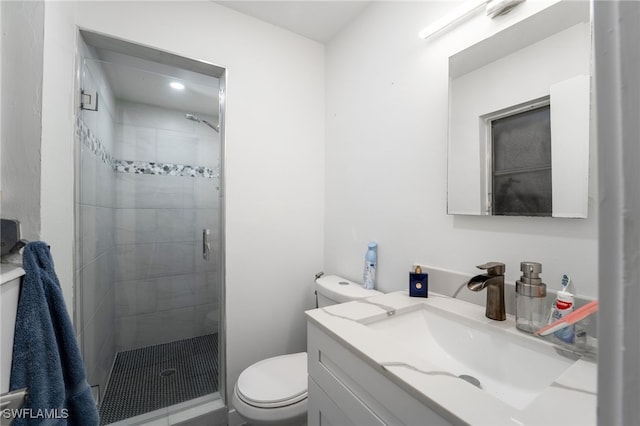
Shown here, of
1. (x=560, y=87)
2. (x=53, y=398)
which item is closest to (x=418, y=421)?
(x=53, y=398)

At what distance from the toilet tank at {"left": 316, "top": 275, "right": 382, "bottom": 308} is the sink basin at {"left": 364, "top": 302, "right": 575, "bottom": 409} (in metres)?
0.37

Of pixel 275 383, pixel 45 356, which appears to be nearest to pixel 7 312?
pixel 45 356

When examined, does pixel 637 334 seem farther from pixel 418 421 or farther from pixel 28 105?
pixel 28 105

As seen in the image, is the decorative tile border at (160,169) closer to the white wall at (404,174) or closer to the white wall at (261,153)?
the white wall at (261,153)

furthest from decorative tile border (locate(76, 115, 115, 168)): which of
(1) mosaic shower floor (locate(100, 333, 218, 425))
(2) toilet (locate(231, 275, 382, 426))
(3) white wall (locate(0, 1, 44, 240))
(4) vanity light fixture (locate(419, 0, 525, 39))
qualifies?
(4) vanity light fixture (locate(419, 0, 525, 39))

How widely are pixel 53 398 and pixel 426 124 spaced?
1.42m

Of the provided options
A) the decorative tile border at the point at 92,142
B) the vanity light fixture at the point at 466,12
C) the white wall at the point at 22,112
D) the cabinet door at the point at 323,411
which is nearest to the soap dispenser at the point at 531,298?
the cabinet door at the point at 323,411

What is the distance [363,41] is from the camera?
1548 mm

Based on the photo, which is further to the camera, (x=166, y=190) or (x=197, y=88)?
(x=166, y=190)

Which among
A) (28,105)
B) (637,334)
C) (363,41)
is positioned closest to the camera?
(637,334)

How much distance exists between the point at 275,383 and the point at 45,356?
90cm

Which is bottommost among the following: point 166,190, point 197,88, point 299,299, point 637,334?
point 299,299

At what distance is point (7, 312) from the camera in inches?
20.0

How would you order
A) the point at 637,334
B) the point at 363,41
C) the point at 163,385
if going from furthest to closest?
the point at 163,385
the point at 363,41
the point at 637,334
